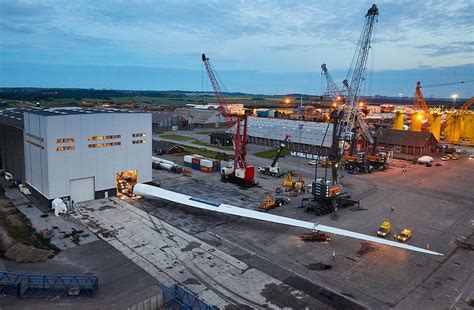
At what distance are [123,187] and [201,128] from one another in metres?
91.3

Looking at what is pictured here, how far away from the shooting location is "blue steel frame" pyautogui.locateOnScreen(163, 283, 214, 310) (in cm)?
2422

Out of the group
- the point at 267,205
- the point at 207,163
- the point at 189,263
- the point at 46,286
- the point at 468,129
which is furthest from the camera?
the point at 468,129

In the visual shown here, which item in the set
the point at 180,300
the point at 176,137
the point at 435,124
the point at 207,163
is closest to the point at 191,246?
the point at 180,300

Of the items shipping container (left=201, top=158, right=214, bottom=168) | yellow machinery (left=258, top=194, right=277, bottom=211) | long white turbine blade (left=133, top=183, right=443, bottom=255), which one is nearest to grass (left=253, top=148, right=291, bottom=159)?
shipping container (left=201, top=158, right=214, bottom=168)

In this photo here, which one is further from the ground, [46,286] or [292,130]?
[292,130]

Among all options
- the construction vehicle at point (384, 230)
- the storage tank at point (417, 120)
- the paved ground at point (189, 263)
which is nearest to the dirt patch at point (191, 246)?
the paved ground at point (189, 263)

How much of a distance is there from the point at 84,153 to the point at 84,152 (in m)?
0.13

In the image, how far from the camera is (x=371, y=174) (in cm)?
7012

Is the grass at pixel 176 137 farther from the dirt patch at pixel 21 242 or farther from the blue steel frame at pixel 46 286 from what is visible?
the blue steel frame at pixel 46 286

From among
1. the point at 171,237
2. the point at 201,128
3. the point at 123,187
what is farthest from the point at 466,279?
the point at 201,128

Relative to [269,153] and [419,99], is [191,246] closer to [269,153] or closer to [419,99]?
[269,153]

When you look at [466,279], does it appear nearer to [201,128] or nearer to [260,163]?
[260,163]

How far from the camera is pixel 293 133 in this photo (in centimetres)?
9550

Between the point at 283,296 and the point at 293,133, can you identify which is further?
the point at 293,133
